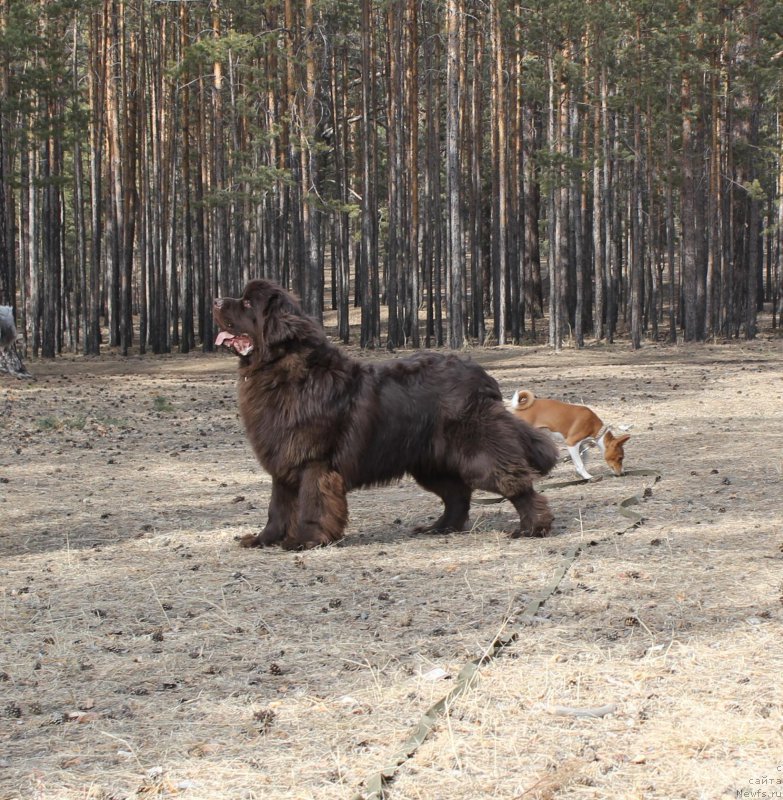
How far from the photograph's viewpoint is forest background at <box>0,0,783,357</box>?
90.6 ft

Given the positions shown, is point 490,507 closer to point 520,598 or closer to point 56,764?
point 520,598

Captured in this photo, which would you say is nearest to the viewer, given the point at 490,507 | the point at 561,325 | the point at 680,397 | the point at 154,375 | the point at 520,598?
the point at 520,598

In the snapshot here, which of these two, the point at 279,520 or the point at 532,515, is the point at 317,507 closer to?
the point at 279,520

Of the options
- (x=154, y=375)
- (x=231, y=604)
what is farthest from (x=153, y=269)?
(x=231, y=604)

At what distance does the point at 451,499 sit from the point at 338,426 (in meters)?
1.07

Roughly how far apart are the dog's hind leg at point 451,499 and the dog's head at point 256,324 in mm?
1398

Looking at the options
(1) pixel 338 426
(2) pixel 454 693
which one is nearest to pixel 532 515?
(1) pixel 338 426

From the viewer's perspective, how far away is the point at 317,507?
735 cm

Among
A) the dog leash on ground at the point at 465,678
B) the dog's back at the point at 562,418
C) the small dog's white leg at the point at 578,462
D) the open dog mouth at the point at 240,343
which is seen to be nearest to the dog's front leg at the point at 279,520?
the open dog mouth at the point at 240,343

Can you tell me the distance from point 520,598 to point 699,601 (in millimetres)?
936

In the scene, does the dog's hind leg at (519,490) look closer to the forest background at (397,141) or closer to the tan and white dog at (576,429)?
the tan and white dog at (576,429)

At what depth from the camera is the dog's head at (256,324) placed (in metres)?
7.39

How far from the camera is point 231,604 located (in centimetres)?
604

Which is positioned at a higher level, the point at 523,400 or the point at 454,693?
the point at 523,400
